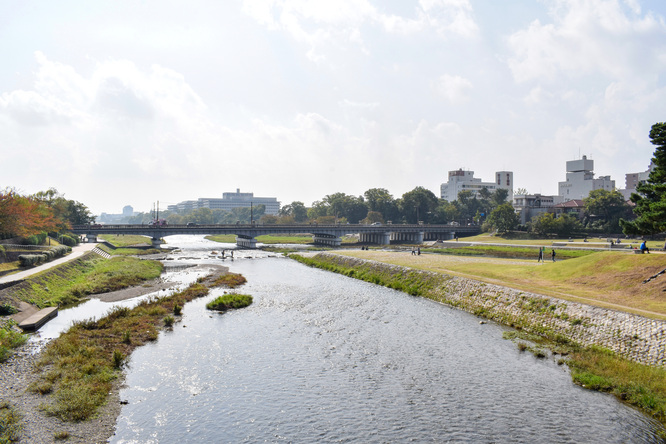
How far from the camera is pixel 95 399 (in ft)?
67.2

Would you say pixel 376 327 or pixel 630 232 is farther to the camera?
pixel 630 232

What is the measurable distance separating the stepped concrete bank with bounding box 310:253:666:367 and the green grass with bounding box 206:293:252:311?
20.6 metres

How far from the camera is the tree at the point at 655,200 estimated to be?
36.2m

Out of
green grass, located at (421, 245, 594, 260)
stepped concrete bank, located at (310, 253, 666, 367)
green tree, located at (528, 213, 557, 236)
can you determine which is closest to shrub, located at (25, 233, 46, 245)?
stepped concrete bank, located at (310, 253, 666, 367)

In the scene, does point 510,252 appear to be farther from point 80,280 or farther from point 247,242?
point 80,280

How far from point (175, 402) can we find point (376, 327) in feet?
59.4

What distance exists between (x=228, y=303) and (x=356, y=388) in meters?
23.7

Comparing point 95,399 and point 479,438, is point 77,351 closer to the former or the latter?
point 95,399

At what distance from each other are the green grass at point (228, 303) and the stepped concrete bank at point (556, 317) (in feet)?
67.6

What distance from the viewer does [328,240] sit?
463 ft

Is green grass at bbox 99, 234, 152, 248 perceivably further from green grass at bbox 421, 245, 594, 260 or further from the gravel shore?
the gravel shore

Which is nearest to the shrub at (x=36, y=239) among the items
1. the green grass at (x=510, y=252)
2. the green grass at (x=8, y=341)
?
the green grass at (x=8, y=341)

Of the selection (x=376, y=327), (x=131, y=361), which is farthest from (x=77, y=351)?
(x=376, y=327)

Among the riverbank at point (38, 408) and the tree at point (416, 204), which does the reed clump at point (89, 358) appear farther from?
the tree at point (416, 204)
